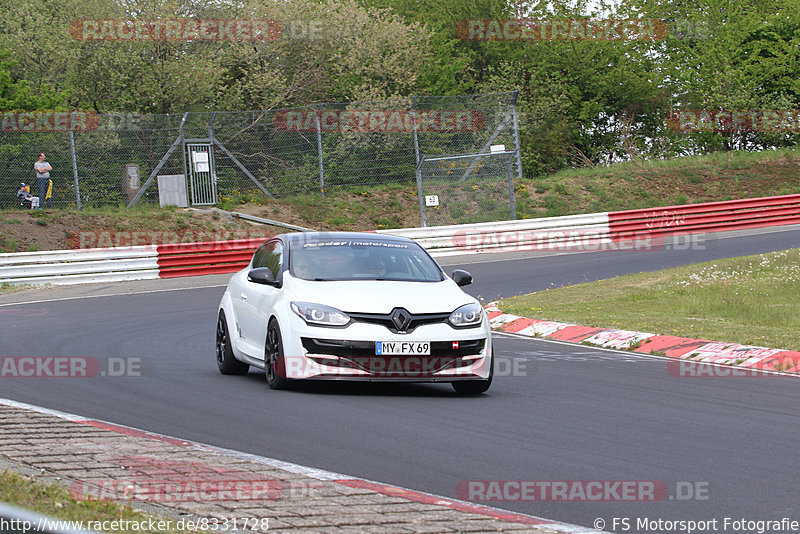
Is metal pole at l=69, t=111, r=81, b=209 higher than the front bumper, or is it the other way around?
metal pole at l=69, t=111, r=81, b=209

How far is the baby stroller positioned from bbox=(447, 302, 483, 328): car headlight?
2118cm

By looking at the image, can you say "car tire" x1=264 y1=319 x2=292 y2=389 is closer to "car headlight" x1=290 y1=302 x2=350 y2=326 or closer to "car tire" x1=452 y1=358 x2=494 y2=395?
"car headlight" x1=290 y1=302 x2=350 y2=326

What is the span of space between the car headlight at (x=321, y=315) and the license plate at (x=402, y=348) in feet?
1.21

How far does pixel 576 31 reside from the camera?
5203 centimetres

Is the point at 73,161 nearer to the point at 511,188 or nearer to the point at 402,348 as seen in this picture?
the point at 511,188

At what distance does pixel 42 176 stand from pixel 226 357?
18.7m

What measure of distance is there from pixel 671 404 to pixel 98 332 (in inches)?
345

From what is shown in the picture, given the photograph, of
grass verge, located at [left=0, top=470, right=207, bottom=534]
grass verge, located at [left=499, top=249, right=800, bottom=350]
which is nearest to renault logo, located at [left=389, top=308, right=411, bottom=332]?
grass verge, located at [left=0, top=470, right=207, bottom=534]

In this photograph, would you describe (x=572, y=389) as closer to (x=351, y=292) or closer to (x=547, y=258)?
(x=351, y=292)

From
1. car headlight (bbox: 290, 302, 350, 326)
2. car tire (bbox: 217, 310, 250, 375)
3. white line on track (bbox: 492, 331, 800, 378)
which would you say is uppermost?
car headlight (bbox: 290, 302, 350, 326)

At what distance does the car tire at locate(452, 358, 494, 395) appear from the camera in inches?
Result: 388

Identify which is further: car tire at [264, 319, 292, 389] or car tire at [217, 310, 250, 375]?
car tire at [217, 310, 250, 375]

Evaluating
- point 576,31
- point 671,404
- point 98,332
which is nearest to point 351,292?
point 671,404

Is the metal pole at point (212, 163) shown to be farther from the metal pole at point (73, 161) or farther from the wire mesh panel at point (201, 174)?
the metal pole at point (73, 161)
